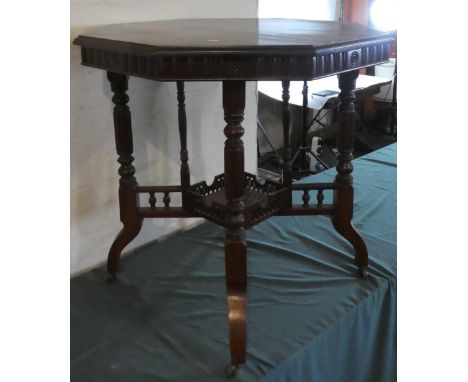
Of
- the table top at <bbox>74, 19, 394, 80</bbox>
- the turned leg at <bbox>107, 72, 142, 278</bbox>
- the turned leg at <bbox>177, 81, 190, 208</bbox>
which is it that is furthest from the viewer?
the turned leg at <bbox>177, 81, 190, 208</bbox>

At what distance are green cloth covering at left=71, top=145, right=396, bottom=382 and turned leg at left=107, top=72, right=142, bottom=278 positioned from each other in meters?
0.10

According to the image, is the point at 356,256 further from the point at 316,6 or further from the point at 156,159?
the point at 316,6

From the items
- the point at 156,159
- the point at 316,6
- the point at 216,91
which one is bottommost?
the point at 156,159

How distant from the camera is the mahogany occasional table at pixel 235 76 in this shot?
0.80 meters

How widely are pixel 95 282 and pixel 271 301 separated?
0.45 m

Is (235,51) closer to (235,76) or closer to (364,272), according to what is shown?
(235,76)

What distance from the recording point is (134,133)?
1358mm

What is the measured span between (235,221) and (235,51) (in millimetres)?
332

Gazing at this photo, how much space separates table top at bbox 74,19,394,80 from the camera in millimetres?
795

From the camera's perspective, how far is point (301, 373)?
3.25 feet

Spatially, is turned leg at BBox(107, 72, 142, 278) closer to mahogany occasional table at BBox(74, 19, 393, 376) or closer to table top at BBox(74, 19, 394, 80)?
mahogany occasional table at BBox(74, 19, 393, 376)

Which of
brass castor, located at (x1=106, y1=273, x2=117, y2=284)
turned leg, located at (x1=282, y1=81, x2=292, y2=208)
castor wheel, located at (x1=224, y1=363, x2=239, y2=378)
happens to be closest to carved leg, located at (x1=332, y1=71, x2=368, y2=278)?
turned leg, located at (x1=282, y1=81, x2=292, y2=208)
